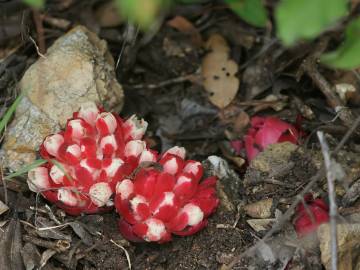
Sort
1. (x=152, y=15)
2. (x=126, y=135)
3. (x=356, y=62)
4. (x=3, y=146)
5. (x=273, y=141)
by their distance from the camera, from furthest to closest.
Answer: (x=273, y=141), (x=3, y=146), (x=126, y=135), (x=356, y=62), (x=152, y=15)

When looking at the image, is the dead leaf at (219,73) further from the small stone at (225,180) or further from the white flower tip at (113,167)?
the white flower tip at (113,167)

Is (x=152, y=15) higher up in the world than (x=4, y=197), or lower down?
higher up

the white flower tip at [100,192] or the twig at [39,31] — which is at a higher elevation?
the twig at [39,31]

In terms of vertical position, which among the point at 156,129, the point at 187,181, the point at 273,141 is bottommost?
the point at 156,129

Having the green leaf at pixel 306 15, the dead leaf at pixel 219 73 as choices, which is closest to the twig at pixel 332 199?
the green leaf at pixel 306 15

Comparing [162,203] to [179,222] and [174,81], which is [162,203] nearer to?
[179,222]

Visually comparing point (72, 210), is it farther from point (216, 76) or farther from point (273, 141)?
point (216, 76)

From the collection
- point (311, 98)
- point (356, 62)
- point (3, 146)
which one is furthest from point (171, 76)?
point (356, 62)
